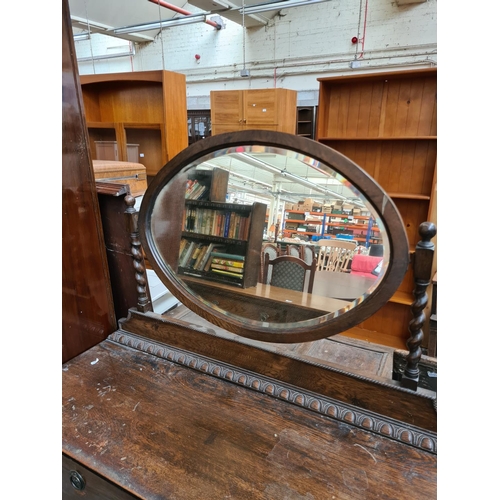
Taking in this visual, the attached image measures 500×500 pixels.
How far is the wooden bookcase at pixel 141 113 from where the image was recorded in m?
3.25

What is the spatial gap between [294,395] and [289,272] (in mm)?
250

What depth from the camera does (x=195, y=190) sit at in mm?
760

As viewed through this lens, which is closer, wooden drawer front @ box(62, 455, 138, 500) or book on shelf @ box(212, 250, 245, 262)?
wooden drawer front @ box(62, 455, 138, 500)

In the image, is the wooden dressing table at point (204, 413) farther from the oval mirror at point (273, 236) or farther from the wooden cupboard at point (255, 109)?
the wooden cupboard at point (255, 109)

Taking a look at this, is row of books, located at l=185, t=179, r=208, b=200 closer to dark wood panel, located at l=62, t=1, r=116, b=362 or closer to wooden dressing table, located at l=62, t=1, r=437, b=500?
wooden dressing table, located at l=62, t=1, r=437, b=500

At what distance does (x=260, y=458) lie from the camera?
1.93ft

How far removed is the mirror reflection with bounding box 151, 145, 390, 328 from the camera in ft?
1.97

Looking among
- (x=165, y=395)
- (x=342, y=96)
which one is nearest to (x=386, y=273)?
(x=165, y=395)

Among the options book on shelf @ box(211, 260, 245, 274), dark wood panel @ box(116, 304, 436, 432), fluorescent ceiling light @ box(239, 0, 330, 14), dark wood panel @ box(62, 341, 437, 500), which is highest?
fluorescent ceiling light @ box(239, 0, 330, 14)

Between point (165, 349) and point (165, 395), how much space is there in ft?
0.48

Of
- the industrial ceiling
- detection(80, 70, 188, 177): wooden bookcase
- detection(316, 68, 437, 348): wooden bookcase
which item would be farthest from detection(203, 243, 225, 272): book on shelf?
the industrial ceiling

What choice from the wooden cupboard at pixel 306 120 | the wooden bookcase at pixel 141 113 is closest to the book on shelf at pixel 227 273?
the wooden bookcase at pixel 141 113

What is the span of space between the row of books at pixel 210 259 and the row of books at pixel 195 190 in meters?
0.11

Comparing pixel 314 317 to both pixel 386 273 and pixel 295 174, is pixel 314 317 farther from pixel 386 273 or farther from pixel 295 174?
pixel 295 174
